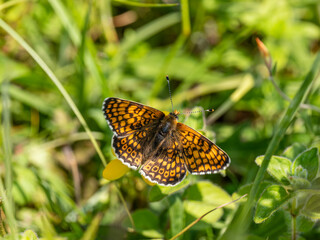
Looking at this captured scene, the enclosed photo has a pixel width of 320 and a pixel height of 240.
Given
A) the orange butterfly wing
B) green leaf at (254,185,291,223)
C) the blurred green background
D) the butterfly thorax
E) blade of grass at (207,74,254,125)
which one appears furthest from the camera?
blade of grass at (207,74,254,125)

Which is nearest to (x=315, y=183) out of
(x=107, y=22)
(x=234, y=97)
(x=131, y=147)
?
(x=131, y=147)

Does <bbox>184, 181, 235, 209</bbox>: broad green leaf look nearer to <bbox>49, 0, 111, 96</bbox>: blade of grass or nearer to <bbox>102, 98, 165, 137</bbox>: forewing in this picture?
<bbox>102, 98, 165, 137</bbox>: forewing

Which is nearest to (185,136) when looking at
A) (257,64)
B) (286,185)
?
(286,185)

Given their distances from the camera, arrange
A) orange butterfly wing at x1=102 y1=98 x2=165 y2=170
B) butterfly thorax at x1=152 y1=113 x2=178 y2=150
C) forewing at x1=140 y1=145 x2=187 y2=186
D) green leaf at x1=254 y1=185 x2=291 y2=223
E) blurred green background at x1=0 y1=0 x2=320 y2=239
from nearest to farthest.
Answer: green leaf at x1=254 y1=185 x2=291 y2=223
forewing at x1=140 y1=145 x2=187 y2=186
orange butterfly wing at x1=102 y1=98 x2=165 y2=170
butterfly thorax at x1=152 y1=113 x2=178 y2=150
blurred green background at x1=0 y1=0 x2=320 y2=239

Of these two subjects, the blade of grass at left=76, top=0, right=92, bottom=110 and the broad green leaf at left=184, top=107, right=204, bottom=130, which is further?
the blade of grass at left=76, top=0, right=92, bottom=110

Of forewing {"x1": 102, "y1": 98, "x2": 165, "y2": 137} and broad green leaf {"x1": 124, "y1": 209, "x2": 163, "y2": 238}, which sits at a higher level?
forewing {"x1": 102, "y1": 98, "x2": 165, "y2": 137}

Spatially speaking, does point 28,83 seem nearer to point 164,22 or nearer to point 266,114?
point 164,22

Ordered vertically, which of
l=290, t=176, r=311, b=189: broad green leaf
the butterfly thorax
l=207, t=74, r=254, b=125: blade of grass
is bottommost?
l=207, t=74, r=254, b=125: blade of grass

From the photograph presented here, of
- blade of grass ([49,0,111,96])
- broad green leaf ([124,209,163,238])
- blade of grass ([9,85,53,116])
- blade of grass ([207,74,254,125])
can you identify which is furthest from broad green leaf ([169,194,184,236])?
blade of grass ([9,85,53,116])
